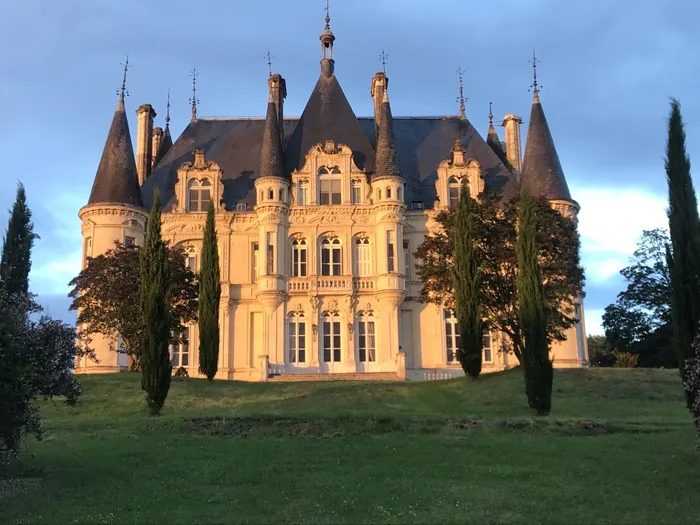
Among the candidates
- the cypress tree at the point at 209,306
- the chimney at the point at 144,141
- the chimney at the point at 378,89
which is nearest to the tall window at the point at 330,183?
the chimney at the point at 378,89

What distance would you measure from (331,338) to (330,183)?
919 cm

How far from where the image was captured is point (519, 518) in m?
A: 10.4

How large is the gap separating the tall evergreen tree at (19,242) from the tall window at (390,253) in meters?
18.3

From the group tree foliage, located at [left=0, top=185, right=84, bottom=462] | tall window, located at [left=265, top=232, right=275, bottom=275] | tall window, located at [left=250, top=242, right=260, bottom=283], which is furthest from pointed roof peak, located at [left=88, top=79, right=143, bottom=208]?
tree foliage, located at [left=0, top=185, right=84, bottom=462]

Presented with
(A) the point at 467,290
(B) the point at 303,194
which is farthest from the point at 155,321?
(B) the point at 303,194

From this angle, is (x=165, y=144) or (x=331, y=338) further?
(x=165, y=144)

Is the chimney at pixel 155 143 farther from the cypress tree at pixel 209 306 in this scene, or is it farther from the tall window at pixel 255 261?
the cypress tree at pixel 209 306

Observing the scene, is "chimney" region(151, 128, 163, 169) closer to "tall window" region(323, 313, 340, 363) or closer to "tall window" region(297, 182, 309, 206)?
"tall window" region(297, 182, 309, 206)

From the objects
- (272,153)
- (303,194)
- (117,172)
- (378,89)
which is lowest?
(303,194)

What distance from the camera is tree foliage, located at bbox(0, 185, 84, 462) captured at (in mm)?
12594

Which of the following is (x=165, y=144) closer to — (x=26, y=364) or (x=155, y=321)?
(x=155, y=321)

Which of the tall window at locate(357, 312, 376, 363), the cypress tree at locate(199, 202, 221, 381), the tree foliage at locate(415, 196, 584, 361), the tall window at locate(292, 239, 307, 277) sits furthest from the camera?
the tall window at locate(292, 239, 307, 277)

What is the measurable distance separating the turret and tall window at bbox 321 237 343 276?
Answer: 11.0m

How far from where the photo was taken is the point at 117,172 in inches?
1640
